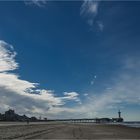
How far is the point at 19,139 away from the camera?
2775cm

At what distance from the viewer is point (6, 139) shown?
90.2 ft

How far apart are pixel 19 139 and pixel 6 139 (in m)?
1.21
